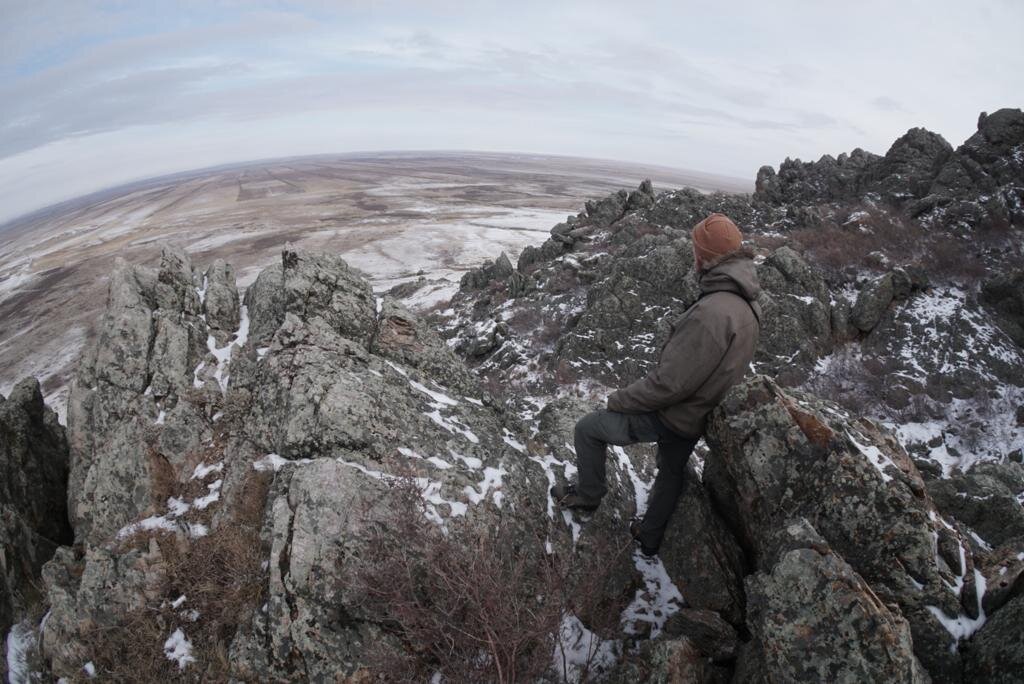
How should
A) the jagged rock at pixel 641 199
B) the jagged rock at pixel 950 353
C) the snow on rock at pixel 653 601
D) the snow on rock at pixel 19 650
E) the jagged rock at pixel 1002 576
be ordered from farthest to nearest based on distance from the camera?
the jagged rock at pixel 641 199 < the jagged rock at pixel 950 353 < the snow on rock at pixel 19 650 < the snow on rock at pixel 653 601 < the jagged rock at pixel 1002 576

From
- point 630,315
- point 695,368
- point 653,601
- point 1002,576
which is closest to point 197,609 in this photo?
→ point 653,601

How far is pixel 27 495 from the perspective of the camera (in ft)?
27.5

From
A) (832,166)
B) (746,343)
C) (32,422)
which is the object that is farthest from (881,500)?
(832,166)

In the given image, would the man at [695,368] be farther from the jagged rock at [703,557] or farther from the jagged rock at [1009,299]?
the jagged rock at [1009,299]

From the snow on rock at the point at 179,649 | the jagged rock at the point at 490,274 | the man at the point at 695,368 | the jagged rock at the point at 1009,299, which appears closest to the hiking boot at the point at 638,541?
the man at the point at 695,368

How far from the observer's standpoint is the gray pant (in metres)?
5.46

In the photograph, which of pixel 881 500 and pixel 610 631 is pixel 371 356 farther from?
pixel 881 500

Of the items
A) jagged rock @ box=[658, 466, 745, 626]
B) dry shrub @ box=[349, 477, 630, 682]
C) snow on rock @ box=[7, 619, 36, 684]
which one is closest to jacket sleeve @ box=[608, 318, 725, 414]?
jagged rock @ box=[658, 466, 745, 626]

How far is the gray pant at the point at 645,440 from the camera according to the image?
5.46 m

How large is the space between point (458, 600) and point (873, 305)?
19551 mm

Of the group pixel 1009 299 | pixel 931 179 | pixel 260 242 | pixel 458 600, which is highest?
pixel 931 179

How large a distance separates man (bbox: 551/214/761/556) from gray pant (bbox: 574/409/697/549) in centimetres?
1

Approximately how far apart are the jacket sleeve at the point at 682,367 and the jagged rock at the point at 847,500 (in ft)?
2.24

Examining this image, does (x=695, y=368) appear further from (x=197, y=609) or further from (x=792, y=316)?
(x=792, y=316)
